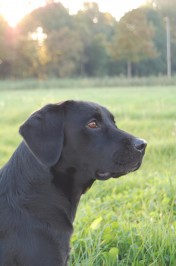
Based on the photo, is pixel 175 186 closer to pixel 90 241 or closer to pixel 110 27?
pixel 90 241

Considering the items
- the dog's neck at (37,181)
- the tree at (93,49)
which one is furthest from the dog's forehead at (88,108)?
the tree at (93,49)

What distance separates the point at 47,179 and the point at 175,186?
7.54ft

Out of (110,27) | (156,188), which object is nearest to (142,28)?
(110,27)

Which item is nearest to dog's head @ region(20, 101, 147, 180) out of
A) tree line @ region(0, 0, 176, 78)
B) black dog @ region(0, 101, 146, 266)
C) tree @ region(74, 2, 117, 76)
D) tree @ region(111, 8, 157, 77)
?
black dog @ region(0, 101, 146, 266)

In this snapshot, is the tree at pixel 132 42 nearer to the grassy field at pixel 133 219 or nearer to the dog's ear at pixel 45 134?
the grassy field at pixel 133 219

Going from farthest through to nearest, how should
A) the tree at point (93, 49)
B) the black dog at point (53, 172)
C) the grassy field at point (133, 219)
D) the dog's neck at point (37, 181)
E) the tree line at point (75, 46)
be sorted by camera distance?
the tree at point (93, 49), the tree line at point (75, 46), the grassy field at point (133, 219), the dog's neck at point (37, 181), the black dog at point (53, 172)

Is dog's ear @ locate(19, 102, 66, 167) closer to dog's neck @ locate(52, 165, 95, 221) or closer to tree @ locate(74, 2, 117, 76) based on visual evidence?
dog's neck @ locate(52, 165, 95, 221)

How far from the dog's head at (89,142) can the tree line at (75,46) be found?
55606mm

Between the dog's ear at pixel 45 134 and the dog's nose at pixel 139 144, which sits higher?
the dog's ear at pixel 45 134

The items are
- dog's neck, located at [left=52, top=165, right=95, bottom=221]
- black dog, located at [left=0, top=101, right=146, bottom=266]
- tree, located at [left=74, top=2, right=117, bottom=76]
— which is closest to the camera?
black dog, located at [left=0, top=101, right=146, bottom=266]

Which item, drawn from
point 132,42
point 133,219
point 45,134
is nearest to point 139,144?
point 45,134

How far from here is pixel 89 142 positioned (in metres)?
3.07

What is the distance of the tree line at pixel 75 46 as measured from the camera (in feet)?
193

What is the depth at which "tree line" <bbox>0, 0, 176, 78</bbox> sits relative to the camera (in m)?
58.9
